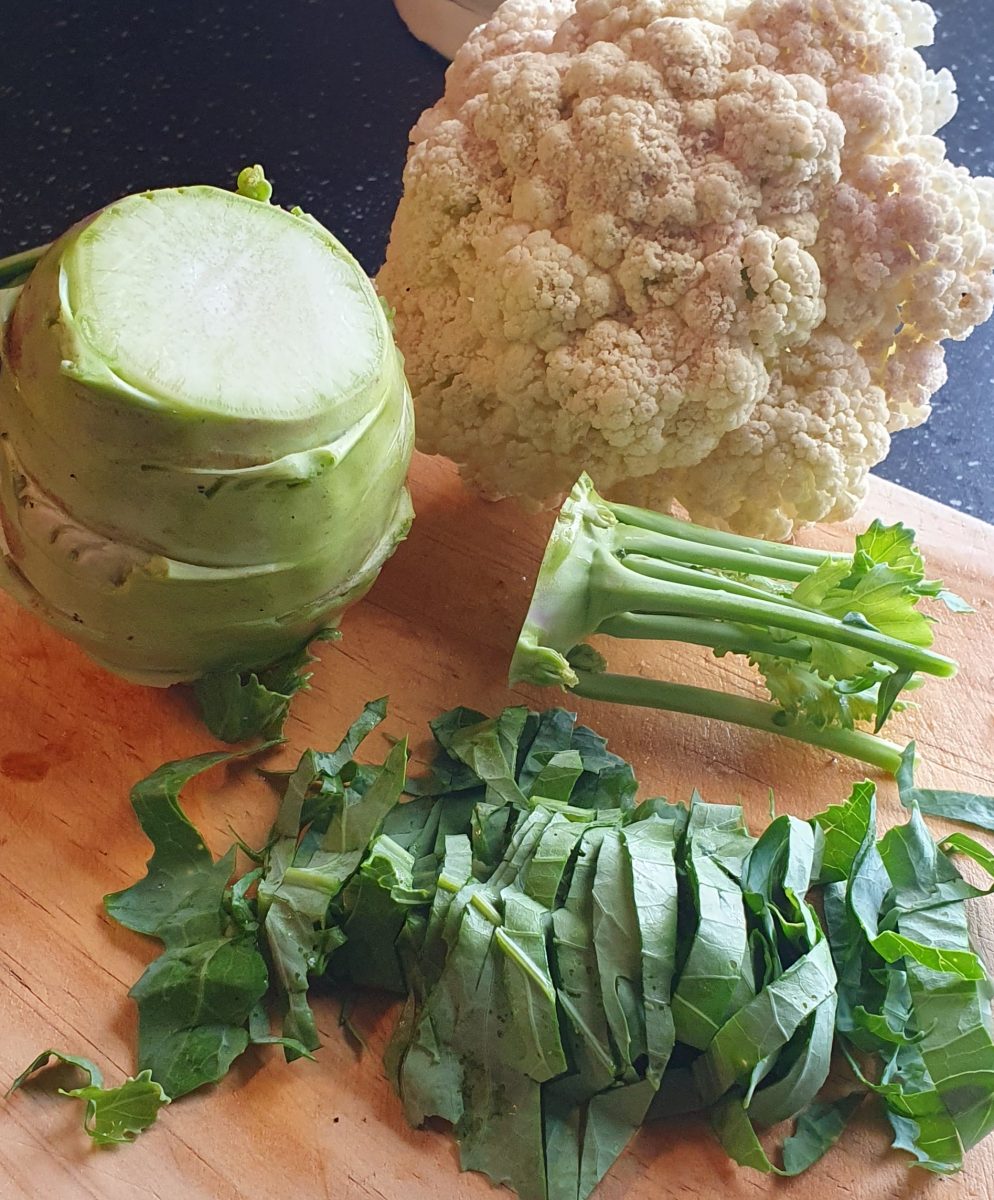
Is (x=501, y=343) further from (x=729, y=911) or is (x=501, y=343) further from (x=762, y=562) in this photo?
(x=729, y=911)

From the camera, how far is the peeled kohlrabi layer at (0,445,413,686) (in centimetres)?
97

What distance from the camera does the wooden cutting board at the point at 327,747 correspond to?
0.92 metres

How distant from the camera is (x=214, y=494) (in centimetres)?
94

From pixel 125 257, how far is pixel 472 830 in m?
0.61

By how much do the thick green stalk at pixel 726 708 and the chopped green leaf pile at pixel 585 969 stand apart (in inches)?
5.1

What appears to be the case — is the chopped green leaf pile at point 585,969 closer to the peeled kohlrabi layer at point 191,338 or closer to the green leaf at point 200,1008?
the green leaf at point 200,1008

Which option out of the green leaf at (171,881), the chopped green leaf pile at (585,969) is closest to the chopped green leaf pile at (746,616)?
the chopped green leaf pile at (585,969)

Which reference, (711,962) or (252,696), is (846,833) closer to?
(711,962)

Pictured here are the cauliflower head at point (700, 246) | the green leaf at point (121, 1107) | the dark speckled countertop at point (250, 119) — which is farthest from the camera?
the dark speckled countertop at point (250, 119)

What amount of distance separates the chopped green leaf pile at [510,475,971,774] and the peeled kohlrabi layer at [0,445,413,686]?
0.20 m

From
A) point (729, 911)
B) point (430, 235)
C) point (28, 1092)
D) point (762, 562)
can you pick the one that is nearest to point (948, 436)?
point (762, 562)

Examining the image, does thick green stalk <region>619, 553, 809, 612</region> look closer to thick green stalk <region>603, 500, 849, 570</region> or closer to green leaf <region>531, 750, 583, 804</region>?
thick green stalk <region>603, 500, 849, 570</region>

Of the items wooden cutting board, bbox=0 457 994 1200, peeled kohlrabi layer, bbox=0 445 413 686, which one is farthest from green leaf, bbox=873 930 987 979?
peeled kohlrabi layer, bbox=0 445 413 686

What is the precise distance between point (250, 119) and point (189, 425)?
3.88ft
